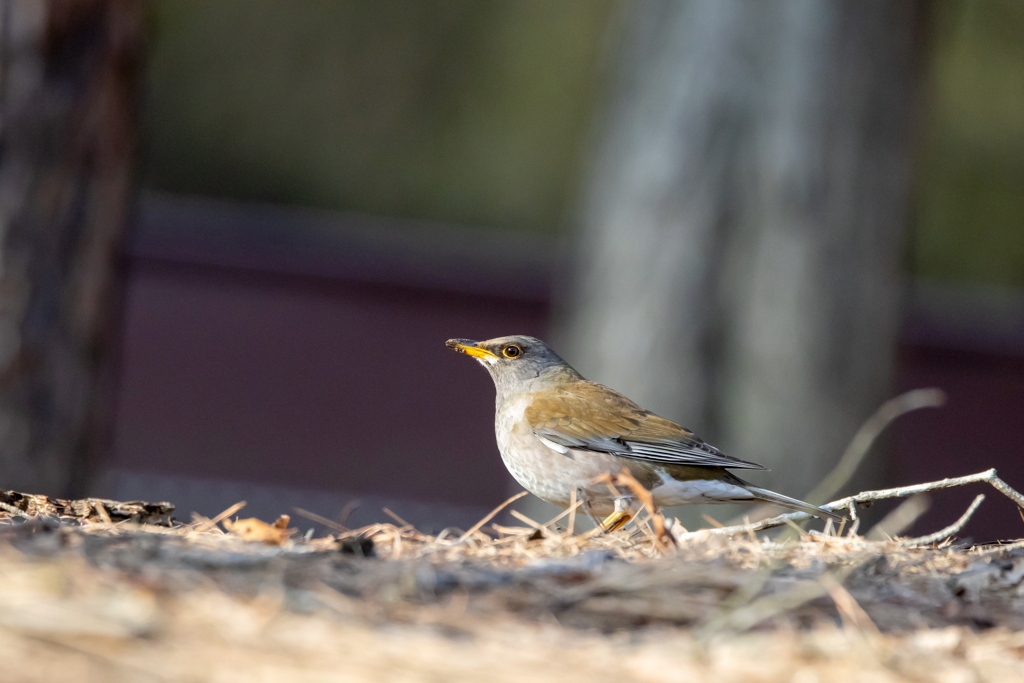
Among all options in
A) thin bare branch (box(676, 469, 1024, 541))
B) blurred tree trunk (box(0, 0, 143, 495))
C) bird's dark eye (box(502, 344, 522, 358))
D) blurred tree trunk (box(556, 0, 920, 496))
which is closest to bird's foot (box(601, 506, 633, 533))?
thin bare branch (box(676, 469, 1024, 541))

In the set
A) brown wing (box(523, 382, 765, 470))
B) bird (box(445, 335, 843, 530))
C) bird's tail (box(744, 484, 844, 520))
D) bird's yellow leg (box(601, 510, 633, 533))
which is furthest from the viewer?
brown wing (box(523, 382, 765, 470))

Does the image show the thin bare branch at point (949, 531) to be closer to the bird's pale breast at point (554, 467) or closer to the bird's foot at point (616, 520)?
the bird's foot at point (616, 520)

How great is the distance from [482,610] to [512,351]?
3.02m

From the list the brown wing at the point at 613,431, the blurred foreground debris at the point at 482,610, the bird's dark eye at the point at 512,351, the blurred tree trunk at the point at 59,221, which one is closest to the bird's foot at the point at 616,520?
the brown wing at the point at 613,431

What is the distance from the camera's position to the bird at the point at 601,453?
3766 millimetres

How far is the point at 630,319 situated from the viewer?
721 cm

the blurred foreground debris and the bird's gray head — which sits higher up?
the blurred foreground debris

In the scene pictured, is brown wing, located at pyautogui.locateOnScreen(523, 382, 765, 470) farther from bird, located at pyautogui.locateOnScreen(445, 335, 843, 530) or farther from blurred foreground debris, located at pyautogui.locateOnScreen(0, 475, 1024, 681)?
blurred foreground debris, located at pyautogui.locateOnScreen(0, 475, 1024, 681)

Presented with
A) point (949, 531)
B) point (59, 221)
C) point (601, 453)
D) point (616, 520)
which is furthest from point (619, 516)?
point (59, 221)

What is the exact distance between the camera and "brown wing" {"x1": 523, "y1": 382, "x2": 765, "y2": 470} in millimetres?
4004

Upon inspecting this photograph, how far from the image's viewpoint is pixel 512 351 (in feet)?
15.2

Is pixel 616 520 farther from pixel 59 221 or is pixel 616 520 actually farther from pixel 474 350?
pixel 59 221

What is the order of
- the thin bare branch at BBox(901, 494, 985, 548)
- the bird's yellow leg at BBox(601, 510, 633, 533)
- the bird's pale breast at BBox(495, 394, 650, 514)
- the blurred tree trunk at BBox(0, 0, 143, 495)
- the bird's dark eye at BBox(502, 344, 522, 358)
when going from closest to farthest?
the thin bare branch at BBox(901, 494, 985, 548) → the bird's yellow leg at BBox(601, 510, 633, 533) → the bird's pale breast at BBox(495, 394, 650, 514) → the blurred tree trunk at BBox(0, 0, 143, 495) → the bird's dark eye at BBox(502, 344, 522, 358)

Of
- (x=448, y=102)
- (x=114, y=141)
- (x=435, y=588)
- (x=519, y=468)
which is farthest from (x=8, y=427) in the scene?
(x=448, y=102)
